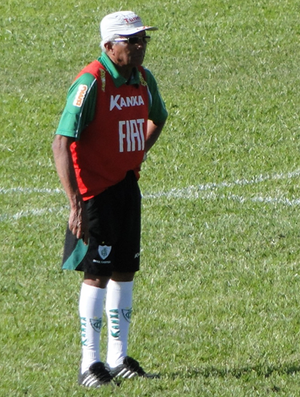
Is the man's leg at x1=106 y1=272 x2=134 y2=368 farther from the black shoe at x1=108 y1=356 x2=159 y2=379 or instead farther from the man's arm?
the man's arm

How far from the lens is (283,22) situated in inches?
652

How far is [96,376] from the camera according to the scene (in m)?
5.11

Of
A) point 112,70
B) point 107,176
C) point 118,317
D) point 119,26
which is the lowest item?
point 118,317

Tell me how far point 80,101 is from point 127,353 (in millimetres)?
1872

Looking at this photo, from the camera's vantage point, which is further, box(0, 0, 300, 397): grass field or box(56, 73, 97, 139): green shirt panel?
box(0, 0, 300, 397): grass field

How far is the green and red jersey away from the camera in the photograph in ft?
16.0

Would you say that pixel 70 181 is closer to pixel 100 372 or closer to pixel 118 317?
pixel 118 317

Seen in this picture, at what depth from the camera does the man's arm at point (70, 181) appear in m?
4.81

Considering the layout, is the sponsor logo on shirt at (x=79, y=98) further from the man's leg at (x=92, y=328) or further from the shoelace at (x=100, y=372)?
the shoelace at (x=100, y=372)

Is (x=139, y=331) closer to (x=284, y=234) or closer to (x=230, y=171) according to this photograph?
(x=284, y=234)

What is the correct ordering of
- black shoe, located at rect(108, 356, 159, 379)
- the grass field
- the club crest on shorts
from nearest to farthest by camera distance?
the club crest on shorts < black shoe, located at rect(108, 356, 159, 379) < the grass field

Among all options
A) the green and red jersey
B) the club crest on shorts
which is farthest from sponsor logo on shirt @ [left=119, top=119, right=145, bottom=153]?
the club crest on shorts

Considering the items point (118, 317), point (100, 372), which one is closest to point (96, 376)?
point (100, 372)

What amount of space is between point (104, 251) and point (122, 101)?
0.90 meters
